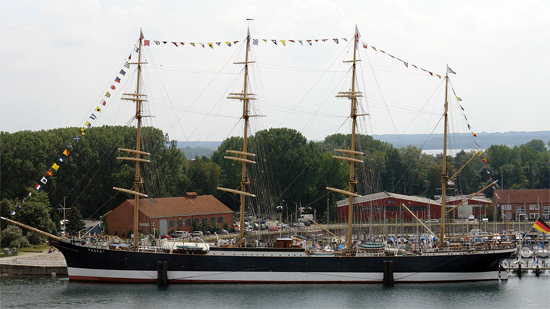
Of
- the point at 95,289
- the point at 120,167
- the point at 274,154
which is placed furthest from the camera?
the point at 274,154

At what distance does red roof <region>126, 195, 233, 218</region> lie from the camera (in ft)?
236

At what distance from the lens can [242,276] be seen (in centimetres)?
5100

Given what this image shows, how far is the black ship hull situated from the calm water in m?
0.94

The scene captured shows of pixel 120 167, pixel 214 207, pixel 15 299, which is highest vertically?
pixel 120 167

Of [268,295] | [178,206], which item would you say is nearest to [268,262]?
[268,295]

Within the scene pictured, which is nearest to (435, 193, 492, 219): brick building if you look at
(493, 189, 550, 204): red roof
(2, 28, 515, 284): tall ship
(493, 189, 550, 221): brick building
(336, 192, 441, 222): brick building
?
(493, 189, 550, 221): brick building

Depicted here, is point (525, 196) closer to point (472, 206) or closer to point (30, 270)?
point (472, 206)

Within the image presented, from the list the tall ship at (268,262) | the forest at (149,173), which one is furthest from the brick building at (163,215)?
the tall ship at (268,262)

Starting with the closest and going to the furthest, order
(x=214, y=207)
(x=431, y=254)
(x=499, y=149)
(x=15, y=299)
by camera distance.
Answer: (x=15, y=299), (x=431, y=254), (x=214, y=207), (x=499, y=149)

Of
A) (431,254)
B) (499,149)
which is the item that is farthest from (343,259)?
(499,149)

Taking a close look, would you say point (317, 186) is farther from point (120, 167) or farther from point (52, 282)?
point (52, 282)

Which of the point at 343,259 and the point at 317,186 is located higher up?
the point at 317,186

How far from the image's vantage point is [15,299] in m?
44.3

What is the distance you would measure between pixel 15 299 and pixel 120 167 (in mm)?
43073
